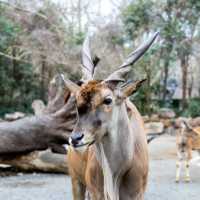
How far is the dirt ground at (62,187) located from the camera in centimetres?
552

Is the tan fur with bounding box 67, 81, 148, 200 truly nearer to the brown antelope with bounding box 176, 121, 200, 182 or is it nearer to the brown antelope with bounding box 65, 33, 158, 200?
the brown antelope with bounding box 65, 33, 158, 200

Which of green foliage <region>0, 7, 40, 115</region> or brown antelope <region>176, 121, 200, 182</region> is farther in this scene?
green foliage <region>0, 7, 40, 115</region>

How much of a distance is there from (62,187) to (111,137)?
3749 mm

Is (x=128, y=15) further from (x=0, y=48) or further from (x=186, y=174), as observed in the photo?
(x=186, y=174)

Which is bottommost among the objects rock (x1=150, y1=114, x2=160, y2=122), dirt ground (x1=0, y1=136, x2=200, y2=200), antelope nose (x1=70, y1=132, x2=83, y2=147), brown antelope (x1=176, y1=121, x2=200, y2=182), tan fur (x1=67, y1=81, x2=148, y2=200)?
rock (x1=150, y1=114, x2=160, y2=122)

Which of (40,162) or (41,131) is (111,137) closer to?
(41,131)

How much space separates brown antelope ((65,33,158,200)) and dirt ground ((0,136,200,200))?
277 cm

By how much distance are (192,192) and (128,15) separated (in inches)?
410

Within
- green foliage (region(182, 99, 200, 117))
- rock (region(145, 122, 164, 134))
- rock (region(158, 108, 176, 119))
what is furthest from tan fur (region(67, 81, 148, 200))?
green foliage (region(182, 99, 200, 117))

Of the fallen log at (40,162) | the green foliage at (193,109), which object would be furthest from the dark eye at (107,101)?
the green foliage at (193,109)

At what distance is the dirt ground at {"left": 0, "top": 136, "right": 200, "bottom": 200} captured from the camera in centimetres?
552

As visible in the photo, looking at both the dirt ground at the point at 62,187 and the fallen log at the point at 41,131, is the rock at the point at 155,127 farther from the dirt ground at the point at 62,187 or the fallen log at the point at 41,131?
the fallen log at the point at 41,131

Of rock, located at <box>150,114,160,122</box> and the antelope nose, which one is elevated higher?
the antelope nose

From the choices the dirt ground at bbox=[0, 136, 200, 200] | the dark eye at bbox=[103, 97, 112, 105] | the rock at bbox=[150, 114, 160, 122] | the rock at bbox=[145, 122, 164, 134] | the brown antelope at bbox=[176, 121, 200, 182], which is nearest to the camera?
the dark eye at bbox=[103, 97, 112, 105]
